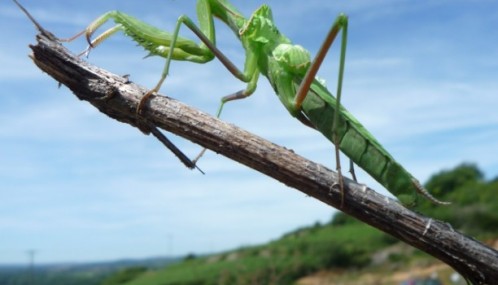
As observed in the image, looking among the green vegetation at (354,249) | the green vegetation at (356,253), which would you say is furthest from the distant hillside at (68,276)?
the green vegetation at (354,249)

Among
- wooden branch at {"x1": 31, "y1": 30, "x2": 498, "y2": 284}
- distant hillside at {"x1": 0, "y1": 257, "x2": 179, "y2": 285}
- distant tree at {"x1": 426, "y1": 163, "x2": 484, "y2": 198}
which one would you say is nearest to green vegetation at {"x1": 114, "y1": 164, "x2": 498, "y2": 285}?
distant tree at {"x1": 426, "y1": 163, "x2": 484, "y2": 198}

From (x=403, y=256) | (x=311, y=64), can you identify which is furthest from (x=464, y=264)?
(x=403, y=256)

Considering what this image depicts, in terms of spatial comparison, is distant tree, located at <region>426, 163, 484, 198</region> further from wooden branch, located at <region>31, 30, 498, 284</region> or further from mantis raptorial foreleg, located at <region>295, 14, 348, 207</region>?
wooden branch, located at <region>31, 30, 498, 284</region>

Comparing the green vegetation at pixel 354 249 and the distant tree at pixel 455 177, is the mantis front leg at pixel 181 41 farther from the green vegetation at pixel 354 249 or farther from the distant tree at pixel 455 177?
the distant tree at pixel 455 177

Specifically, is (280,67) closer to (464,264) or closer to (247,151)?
(247,151)

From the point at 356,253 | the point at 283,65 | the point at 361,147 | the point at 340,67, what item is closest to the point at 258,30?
the point at 283,65

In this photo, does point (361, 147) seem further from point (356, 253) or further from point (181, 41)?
point (356, 253)
